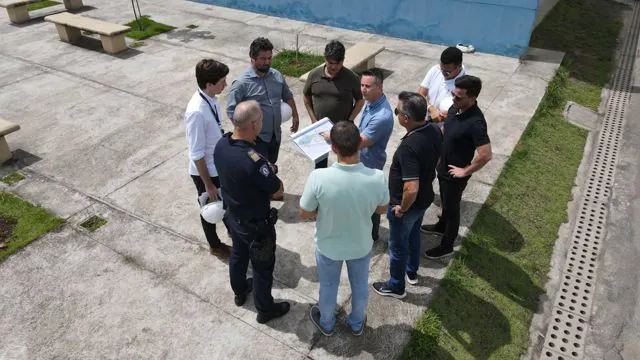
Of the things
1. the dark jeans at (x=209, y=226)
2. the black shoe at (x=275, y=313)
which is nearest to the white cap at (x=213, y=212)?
the dark jeans at (x=209, y=226)

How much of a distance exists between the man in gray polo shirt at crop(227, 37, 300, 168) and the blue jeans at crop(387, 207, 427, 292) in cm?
156

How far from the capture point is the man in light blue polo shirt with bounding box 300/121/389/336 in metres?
2.85

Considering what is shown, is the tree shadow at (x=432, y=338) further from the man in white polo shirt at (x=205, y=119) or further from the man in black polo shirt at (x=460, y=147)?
the man in white polo shirt at (x=205, y=119)

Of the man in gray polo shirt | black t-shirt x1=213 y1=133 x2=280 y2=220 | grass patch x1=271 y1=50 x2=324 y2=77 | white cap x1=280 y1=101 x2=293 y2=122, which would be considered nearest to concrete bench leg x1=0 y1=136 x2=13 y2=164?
the man in gray polo shirt

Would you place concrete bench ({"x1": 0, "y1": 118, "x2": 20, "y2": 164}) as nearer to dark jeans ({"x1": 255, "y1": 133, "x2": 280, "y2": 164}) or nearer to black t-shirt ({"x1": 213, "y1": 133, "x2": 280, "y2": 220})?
dark jeans ({"x1": 255, "y1": 133, "x2": 280, "y2": 164})

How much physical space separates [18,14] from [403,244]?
39.1 ft

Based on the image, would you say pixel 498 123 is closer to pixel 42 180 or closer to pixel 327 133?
pixel 327 133

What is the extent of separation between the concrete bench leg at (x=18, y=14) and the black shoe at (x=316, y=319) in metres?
11.5

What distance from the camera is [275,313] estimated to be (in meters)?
3.80

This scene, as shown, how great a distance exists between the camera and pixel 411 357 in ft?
11.6

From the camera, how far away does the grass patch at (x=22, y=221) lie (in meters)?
4.64

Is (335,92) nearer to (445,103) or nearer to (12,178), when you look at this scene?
(445,103)

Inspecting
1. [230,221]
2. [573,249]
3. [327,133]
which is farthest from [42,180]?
[573,249]

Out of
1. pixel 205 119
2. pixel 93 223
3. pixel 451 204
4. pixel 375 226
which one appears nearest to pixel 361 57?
pixel 375 226
